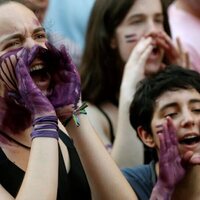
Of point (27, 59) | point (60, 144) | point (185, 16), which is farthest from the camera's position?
point (185, 16)

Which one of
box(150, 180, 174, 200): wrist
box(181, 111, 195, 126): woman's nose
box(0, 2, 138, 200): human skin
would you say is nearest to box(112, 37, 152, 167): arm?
box(181, 111, 195, 126): woman's nose

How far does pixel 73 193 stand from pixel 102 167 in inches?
6.2

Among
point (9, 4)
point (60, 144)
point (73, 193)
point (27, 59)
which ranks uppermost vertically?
point (9, 4)

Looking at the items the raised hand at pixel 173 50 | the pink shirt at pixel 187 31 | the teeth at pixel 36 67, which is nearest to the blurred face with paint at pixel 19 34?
the teeth at pixel 36 67

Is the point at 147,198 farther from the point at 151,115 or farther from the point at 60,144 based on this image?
the point at 60,144

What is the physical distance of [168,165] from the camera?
274 centimetres

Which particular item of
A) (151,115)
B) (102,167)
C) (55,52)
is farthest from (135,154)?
(55,52)

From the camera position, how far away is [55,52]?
246 cm

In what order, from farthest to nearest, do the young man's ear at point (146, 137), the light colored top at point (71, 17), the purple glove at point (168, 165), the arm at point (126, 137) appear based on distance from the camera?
the light colored top at point (71, 17), the arm at point (126, 137), the young man's ear at point (146, 137), the purple glove at point (168, 165)

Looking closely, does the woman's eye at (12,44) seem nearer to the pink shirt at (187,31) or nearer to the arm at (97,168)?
the arm at (97,168)

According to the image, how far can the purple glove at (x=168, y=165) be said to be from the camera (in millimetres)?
2742

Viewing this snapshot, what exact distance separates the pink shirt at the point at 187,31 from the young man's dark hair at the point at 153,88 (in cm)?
79

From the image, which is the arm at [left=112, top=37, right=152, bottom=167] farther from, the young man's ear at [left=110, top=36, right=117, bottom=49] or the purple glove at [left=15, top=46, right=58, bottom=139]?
the purple glove at [left=15, top=46, right=58, bottom=139]

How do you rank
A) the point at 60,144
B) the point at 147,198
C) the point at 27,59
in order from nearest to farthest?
the point at 27,59
the point at 60,144
the point at 147,198
